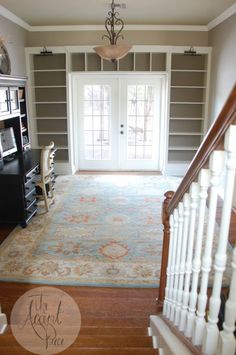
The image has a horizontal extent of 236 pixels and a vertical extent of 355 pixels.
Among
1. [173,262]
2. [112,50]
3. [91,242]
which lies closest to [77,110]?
[112,50]

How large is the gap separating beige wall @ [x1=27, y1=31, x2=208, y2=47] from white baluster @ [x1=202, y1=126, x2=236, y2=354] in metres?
5.85

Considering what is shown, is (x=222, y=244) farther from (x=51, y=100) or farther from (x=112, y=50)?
(x=51, y=100)

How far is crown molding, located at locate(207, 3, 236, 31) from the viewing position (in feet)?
16.1

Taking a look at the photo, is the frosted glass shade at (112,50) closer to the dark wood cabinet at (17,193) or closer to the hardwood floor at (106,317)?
the dark wood cabinet at (17,193)

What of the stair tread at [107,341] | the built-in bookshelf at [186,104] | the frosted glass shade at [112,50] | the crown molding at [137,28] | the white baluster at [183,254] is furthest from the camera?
the built-in bookshelf at [186,104]

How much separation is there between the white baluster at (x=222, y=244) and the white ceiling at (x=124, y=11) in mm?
4376

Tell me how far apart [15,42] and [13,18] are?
40 cm

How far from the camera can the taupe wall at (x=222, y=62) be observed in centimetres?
506

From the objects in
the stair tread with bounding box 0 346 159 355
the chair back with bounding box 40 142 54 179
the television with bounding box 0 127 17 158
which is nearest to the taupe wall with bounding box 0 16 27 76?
the television with bounding box 0 127 17 158

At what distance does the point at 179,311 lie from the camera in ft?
4.91

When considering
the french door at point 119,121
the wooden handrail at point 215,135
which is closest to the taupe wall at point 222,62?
the french door at point 119,121

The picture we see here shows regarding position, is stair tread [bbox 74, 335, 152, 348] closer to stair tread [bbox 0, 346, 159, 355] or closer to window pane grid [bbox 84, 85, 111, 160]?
stair tread [bbox 0, 346, 159, 355]

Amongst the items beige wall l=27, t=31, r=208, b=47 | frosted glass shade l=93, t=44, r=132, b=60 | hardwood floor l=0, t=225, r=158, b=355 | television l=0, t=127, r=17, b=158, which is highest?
beige wall l=27, t=31, r=208, b=47

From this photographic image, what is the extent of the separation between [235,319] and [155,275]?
7.02 feet
